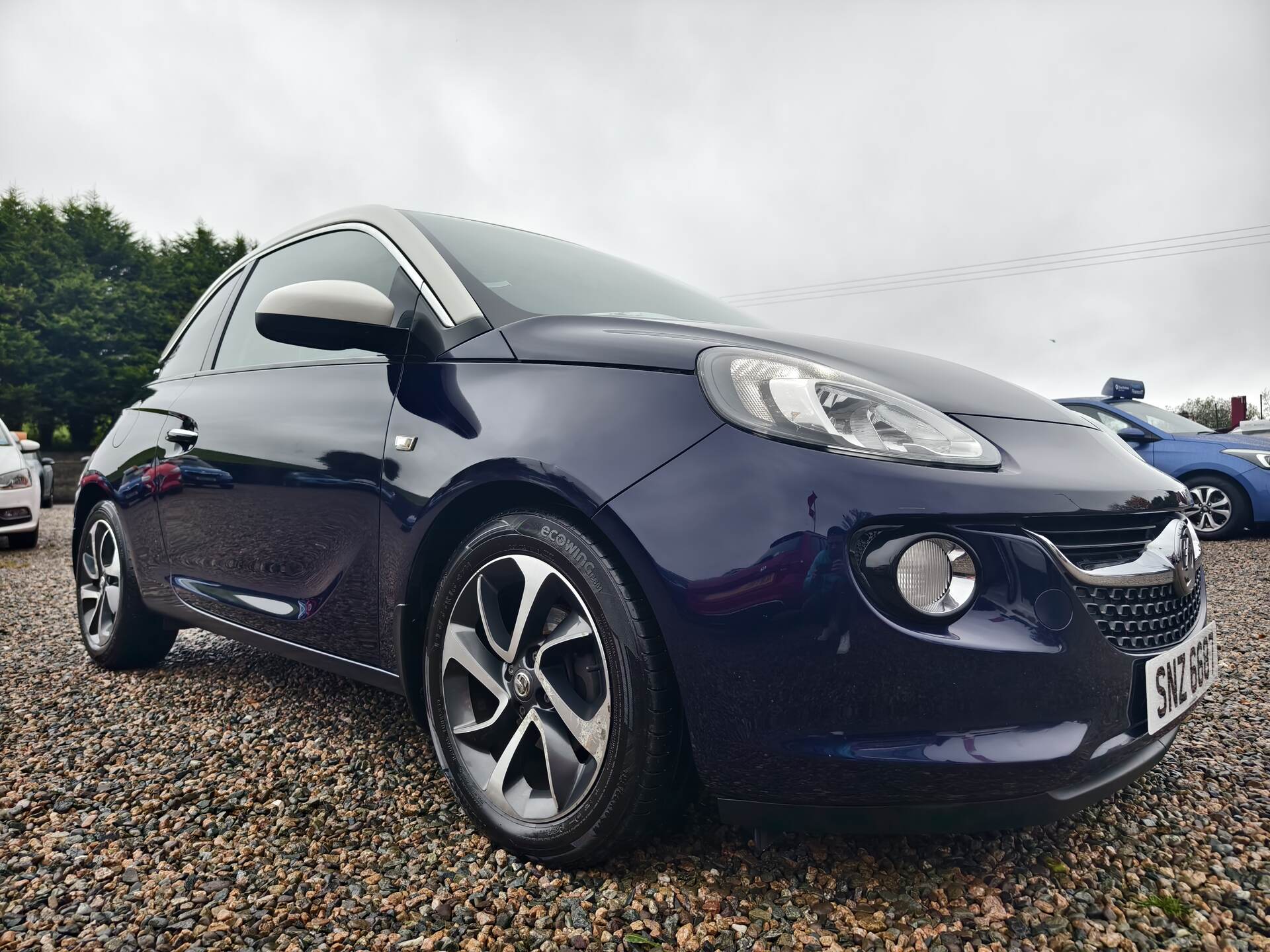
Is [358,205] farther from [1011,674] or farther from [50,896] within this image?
[1011,674]

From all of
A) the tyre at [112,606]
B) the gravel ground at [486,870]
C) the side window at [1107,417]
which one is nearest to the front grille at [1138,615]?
the gravel ground at [486,870]

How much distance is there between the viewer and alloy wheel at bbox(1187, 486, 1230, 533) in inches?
273

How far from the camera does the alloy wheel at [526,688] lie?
1562 mm

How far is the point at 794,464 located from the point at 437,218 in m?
1.49

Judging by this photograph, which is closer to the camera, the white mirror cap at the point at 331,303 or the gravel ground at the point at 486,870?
the gravel ground at the point at 486,870

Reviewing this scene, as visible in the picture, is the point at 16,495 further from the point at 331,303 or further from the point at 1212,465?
the point at 1212,465

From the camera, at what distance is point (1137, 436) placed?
292 inches

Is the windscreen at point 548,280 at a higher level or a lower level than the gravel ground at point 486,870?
higher

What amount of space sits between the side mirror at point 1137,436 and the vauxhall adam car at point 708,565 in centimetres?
649

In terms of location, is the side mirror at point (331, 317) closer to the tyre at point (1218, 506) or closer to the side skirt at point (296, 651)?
the side skirt at point (296, 651)

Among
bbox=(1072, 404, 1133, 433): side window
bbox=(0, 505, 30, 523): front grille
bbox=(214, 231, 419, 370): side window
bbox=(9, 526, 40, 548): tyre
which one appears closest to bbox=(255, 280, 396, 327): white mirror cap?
bbox=(214, 231, 419, 370): side window

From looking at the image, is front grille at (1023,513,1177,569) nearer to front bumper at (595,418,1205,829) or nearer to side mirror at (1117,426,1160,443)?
front bumper at (595,418,1205,829)

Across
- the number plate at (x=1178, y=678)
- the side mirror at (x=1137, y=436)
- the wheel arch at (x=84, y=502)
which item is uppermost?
the side mirror at (x=1137, y=436)

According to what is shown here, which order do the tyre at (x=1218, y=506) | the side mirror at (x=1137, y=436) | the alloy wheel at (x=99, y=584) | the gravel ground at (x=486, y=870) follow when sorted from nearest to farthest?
1. the gravel ground at (x=486, y=870)
2. the alloy wheel at (x=99, y=584)
3. the tyre at (x=1218, y=506)
4. the side mirror at (x=1137, y=436)
